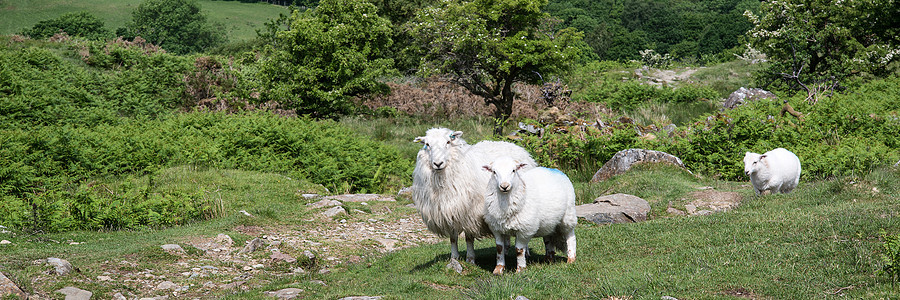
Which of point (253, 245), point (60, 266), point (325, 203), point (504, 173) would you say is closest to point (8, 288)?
point (60, 266)

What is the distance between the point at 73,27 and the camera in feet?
216

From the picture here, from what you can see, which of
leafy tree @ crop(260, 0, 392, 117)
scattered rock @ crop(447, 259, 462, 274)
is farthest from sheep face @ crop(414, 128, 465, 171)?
leafy tree @ crop(260, 0, 392, 117)

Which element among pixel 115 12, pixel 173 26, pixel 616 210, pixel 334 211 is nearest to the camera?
pixel 616 210

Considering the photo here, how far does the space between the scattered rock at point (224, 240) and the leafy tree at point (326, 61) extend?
13.3 meters

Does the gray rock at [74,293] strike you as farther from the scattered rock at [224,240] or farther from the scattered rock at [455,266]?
the scattered rock at [455,266]

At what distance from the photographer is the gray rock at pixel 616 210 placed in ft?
36.0

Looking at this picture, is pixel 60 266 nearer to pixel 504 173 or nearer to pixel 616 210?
pixel 504 173

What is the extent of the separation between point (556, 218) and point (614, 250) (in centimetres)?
147

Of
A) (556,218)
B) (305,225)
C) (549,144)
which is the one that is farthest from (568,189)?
(549,144)

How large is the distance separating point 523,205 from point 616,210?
4675 millimetres

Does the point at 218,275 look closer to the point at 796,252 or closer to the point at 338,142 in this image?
the point at 796,252

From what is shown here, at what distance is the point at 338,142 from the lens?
18922 mm

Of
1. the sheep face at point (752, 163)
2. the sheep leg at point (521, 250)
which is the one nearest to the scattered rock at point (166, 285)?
the sheep leg at point (521, 250)

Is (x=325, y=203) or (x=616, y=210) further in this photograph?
(x=325, y=203)
